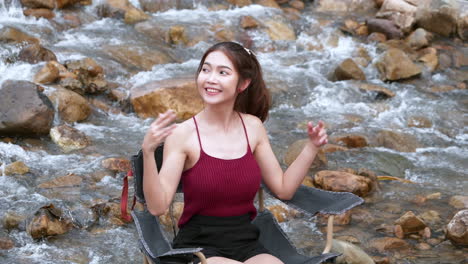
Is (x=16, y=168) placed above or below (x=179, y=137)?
below

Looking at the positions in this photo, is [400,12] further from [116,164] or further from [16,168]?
[16,168]

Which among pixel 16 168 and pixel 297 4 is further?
pixel 297 4

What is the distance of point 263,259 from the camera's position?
322 centimetres

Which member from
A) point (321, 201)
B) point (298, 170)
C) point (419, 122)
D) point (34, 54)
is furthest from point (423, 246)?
point (34, 54)

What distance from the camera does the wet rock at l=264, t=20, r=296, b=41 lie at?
472 inches

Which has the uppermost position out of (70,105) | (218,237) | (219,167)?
(219,167)

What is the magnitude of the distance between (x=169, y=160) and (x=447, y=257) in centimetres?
278

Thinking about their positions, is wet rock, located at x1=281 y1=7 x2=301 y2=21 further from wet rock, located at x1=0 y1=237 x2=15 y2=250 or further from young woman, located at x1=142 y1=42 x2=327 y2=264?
young woman, located at x1=142 y1=42 x2=327 y2=264

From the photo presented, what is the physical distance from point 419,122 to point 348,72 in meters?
1.83

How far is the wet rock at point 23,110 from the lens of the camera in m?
7.00

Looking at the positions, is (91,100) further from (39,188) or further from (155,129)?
(155,129)

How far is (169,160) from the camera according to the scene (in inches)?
122

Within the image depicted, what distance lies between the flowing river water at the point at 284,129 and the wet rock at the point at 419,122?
0.23 ft

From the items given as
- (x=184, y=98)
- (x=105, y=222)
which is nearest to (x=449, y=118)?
(x=184, y=98)
